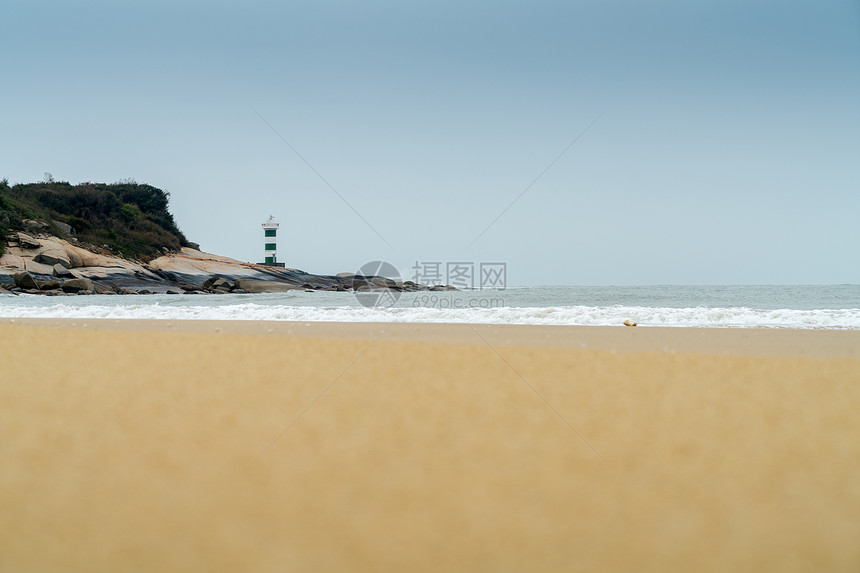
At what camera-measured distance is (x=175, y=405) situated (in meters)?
3.25

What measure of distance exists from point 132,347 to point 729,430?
18.1ft

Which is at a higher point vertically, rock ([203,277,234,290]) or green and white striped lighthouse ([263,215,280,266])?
green and white striped lighthouse ([263,215,280,266])

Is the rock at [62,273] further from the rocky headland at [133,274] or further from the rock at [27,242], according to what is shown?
the rock at [27,242]

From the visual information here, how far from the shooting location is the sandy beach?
1.56 metres

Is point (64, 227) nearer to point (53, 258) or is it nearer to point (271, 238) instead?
point (53, 258)

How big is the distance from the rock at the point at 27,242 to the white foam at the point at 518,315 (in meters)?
14.3

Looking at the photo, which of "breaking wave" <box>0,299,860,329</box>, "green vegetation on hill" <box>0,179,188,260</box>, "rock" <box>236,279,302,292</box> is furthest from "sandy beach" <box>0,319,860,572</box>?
"green vegetation on hill" <box>0,179,188,260</box>

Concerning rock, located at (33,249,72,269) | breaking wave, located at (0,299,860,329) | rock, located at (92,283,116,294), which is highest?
rock, located at (33,249,72,269)

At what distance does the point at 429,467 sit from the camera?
7.20 ft

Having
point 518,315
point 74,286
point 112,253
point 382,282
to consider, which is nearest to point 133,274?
point 112,253

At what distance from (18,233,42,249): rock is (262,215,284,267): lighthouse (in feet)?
47.9

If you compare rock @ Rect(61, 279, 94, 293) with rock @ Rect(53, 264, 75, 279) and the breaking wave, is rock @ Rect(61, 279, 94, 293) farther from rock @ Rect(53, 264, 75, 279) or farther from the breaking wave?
the breaking wave

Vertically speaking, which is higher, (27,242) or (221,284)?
(27,242)

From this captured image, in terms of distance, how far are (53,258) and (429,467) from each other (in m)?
26.9
